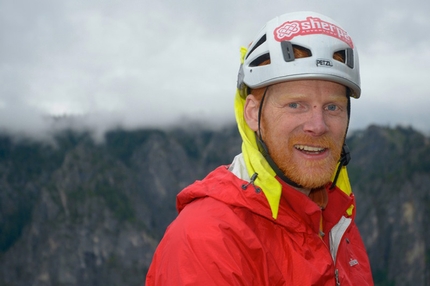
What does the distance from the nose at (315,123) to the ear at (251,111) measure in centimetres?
56

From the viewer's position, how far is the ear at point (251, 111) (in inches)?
185

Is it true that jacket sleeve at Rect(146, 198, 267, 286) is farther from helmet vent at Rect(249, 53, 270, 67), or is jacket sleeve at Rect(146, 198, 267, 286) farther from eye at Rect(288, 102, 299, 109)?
helmet vent at Rect(249, 53, 270, 67)

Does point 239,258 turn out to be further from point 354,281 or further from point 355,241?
point 355,241

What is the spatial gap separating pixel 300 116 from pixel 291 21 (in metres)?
0.97

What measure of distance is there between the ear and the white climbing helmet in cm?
16

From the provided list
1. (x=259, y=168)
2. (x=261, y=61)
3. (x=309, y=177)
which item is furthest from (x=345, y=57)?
(x=259, y=168)

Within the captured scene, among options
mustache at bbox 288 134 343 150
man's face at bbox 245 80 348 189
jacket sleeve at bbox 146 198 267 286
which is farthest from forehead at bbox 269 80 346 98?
jacket sleeve at bbox 146 198 267 286

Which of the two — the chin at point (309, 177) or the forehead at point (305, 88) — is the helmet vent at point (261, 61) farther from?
the chin at point (309, 177)

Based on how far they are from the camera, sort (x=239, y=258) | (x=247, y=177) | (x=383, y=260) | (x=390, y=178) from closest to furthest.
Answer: (x=239, y=258), (x=247, y=177), (x=383, y=260), (x=390, y=178)

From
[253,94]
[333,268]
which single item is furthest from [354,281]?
[253,94]

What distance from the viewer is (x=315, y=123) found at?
4301mm

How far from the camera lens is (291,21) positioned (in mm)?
4570

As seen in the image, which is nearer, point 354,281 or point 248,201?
point 248,201

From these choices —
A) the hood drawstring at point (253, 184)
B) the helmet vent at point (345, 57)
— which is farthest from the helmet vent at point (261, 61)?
the hood drawstring at point (253, 184)
